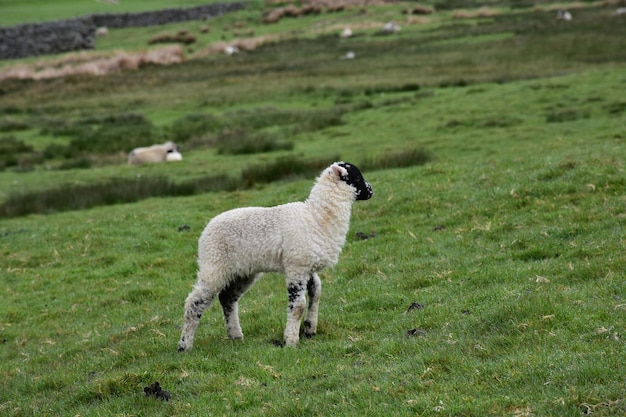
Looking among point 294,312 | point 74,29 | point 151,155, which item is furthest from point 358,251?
point 74,29

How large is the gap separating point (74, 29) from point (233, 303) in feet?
269

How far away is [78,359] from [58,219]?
42.5ft

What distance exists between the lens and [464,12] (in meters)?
73.0

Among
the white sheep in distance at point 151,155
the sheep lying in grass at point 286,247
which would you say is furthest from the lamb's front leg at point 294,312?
the white sheep in distance at point 151,155

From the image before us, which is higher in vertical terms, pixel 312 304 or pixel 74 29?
pixel 312 304

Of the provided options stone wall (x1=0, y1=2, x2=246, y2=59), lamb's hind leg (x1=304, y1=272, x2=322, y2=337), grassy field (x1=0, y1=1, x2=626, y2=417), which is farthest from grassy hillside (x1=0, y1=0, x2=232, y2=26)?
lamb's hind leg (x1=304, y1=272, x2=322, y2=337)

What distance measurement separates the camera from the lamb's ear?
11.0 m

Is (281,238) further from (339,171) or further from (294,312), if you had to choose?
(339,171)

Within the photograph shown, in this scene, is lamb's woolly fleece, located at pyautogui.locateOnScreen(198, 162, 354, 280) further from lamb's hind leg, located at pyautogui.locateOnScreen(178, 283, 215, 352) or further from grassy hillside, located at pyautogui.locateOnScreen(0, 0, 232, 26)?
grassy hillside, located at pyautogui.locateOnScreen(0, 0, 232, 26)

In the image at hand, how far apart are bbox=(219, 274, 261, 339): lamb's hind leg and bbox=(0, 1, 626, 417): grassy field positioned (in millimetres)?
428

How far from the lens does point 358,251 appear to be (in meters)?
15.9

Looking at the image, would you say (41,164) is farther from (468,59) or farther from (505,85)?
(468,59)

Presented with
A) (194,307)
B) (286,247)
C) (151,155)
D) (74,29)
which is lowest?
(151,155)

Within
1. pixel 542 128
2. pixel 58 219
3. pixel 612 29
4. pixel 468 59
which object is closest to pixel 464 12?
pixel 612 29
